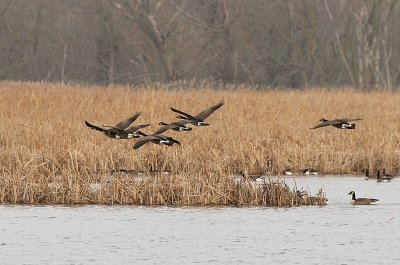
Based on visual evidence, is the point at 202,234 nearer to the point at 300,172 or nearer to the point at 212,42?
the point at 300,172

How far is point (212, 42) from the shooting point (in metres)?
39.2

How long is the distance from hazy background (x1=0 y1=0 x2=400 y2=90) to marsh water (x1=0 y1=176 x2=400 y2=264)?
80.7ft

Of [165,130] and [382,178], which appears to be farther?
[382,178]

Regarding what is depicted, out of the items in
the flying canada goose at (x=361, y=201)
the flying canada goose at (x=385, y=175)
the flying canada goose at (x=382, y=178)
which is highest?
the flying canada goose at (x=385, y=175)

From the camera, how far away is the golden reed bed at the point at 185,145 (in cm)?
1141

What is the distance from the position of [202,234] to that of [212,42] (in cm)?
2971

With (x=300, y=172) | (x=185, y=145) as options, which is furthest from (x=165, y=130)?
(x=300, y=172)

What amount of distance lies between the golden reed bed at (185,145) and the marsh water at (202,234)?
26cm

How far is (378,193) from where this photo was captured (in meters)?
12.7

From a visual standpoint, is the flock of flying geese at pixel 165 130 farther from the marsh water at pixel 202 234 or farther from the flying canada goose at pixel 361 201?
the marsh water at pixel 202 234

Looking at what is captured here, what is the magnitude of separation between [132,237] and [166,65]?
29.0m

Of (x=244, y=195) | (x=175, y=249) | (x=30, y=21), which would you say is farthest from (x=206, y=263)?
(x=30, y=21)

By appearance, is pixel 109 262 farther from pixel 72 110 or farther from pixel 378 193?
pixel 72 110

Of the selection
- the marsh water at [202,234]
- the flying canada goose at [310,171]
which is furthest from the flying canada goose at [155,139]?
the flying canada goose at [310,171]
